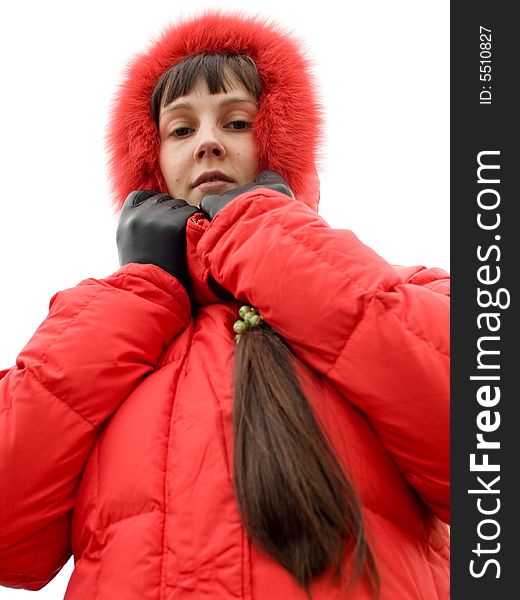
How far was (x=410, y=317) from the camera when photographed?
873mm

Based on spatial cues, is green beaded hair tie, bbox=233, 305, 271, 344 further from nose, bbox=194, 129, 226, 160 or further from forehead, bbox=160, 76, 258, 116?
forehead, bbox=160, 76, 258, 116

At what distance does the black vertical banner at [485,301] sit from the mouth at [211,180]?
48 cm

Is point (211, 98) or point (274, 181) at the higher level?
point (211, 98)

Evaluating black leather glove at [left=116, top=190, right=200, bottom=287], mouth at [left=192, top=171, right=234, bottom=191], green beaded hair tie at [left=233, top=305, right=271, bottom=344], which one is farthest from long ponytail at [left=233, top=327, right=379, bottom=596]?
mouth at [left=192, top=171, right=234, bottom=191]

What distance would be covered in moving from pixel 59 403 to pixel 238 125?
68 cm

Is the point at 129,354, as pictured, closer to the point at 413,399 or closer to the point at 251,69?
the point at 413,399

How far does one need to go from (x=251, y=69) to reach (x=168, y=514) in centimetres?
91

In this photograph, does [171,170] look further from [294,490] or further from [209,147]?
[294,490]

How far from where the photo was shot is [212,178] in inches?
51.3

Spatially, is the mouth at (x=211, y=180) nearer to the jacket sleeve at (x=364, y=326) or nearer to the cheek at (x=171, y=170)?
the cheek at (x=171, y=170)

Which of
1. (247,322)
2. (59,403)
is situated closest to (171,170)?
(247,322)

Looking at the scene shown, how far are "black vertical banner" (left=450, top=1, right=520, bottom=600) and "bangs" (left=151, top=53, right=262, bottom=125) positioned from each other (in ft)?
1.62

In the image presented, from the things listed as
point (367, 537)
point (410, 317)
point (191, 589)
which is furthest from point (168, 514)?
point (410, 317)

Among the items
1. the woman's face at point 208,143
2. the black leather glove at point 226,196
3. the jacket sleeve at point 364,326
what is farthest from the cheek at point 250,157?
the jacket sleeve at point 364,326
